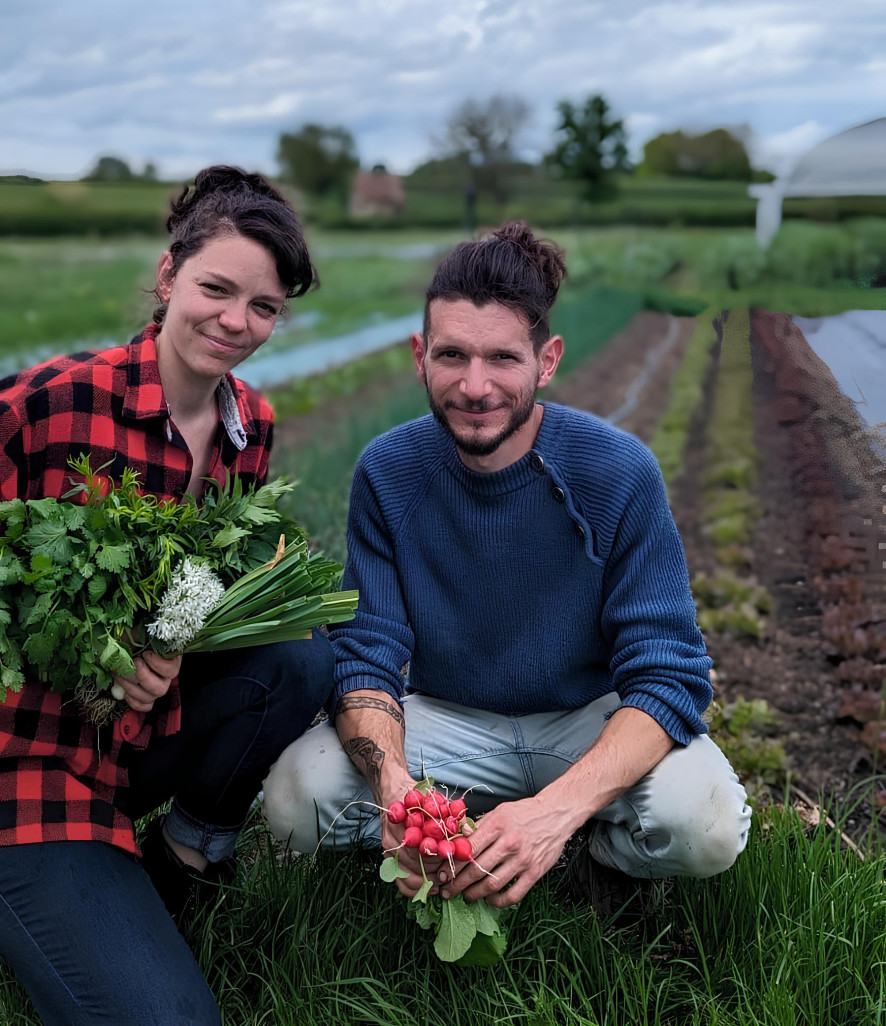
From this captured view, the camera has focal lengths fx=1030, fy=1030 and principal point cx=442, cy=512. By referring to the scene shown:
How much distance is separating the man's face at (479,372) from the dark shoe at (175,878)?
122cm

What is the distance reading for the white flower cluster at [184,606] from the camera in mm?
2061

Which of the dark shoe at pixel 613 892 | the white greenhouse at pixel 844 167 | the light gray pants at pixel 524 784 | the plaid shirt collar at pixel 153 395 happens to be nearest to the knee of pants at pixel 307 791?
the light gray pants at pixel 524 784

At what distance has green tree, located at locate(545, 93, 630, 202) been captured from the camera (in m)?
4.47

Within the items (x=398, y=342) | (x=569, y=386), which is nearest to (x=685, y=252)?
(x=569, y=386)

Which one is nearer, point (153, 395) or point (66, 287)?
point (153, 395)

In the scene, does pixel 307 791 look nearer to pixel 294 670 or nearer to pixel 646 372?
pixel 294 670

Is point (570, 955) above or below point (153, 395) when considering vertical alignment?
below

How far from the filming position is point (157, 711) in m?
2.37

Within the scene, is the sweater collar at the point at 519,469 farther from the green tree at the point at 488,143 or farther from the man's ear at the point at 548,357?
the green tree at the point at 488,143

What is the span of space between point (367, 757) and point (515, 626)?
0.48 m

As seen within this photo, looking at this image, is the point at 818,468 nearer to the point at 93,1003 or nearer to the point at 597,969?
the point at 597,969

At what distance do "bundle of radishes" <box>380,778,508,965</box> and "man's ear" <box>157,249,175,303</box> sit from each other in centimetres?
129

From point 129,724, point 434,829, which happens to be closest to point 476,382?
point 434,829

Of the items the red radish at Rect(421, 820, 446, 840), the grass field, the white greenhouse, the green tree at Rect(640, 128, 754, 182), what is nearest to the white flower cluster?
the red radish at Rect(421, 820, 446, 840)
